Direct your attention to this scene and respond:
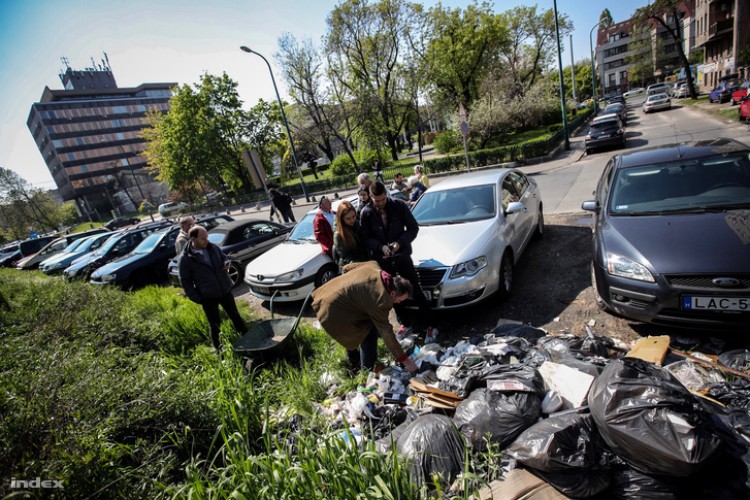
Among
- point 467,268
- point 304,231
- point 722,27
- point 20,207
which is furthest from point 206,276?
point 20,207

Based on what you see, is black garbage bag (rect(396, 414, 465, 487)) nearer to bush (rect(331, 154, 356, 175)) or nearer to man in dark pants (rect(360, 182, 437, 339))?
man in dark pants (rect(360, 182, 437, 339))

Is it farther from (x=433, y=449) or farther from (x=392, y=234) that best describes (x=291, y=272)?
(x=433, y=449)

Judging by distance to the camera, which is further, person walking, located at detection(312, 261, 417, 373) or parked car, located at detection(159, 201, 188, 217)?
parked car, located at detection(159, 201, 188, 217)

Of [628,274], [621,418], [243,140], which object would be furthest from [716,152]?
[243,140]

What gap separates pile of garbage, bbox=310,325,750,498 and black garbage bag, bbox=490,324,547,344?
10.5 inches

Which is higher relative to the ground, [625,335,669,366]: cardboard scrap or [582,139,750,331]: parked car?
[582,139,750,331]: parked car

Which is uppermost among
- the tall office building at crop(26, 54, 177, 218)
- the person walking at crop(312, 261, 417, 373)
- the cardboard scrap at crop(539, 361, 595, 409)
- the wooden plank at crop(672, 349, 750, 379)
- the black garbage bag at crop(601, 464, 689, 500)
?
the tall office building at crop(26, 54, 177, 218)

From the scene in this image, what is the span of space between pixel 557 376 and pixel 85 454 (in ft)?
9.67

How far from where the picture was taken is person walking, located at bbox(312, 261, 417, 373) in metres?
3.03

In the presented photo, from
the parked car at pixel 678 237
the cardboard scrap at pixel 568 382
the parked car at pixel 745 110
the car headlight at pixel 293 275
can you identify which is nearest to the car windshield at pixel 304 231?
the car headlight at pixel 293 275

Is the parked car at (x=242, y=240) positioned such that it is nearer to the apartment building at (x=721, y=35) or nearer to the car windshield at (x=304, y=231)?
the car windshield at (x=304, y=231)

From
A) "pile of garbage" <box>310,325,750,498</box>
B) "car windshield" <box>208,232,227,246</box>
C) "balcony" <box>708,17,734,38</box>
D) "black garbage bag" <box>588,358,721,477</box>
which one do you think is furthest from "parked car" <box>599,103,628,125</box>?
"black garbage bag" <box>588,358,721,477</box>

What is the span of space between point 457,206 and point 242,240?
5491 millimetres

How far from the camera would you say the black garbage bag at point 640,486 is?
1.71 m
